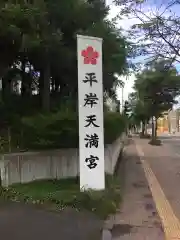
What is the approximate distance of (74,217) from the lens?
8.71m

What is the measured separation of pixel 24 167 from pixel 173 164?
41.4ft

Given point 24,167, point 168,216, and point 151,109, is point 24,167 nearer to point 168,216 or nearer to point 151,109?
point 168,216

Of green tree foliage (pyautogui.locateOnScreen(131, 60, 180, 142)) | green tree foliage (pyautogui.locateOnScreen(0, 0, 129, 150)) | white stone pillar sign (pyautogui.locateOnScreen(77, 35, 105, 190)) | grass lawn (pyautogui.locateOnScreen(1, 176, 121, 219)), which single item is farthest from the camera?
green tree foliage (pyautogui.locateOnScreen(131, 60, 180, 142))

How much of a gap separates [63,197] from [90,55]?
355cm

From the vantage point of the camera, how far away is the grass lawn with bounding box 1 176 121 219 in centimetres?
952

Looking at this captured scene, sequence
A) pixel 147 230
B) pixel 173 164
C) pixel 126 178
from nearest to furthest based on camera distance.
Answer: pixel 147 230 → pixel 126 178 → pixel 173 164

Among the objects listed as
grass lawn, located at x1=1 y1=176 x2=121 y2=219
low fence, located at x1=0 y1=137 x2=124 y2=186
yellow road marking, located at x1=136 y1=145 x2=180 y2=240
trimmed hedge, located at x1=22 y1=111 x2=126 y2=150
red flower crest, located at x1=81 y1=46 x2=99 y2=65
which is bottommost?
yellow road marking, located at x1=136 y1=145 x2=180 y2=240

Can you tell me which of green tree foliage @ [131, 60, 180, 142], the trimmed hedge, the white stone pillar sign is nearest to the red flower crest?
the white stone pillar sign

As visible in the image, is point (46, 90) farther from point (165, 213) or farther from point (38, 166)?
point (165, 213)

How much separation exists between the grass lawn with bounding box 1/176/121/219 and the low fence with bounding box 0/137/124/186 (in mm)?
300

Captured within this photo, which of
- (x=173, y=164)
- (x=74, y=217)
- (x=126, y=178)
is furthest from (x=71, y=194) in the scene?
(x=173, y=164)

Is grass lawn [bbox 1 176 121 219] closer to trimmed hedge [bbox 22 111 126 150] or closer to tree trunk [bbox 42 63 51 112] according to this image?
trimmed hedge [bbox 22 111 126 150]

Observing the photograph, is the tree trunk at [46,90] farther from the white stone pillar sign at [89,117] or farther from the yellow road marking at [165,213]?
the yellow road marking at [165,213]

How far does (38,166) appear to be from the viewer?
11719 millimetres
